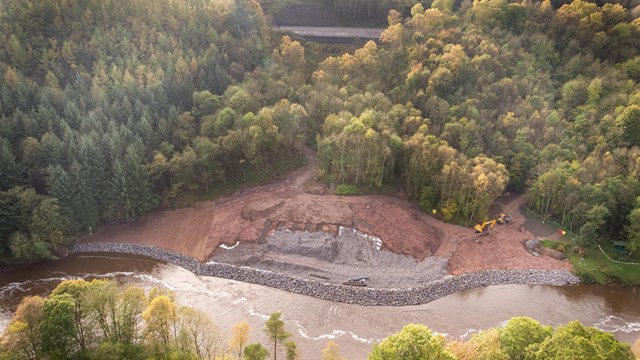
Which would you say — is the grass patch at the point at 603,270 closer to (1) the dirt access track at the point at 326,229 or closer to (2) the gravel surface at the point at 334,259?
(1) the dirt access track at the point at 326,229

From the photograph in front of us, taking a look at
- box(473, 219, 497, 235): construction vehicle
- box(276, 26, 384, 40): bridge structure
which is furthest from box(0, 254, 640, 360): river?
box(276, 26, 384, 40): bridge structure

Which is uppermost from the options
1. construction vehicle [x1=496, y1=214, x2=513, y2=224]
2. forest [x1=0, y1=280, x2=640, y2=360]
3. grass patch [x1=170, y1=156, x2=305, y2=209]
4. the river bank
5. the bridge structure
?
the bridge structure

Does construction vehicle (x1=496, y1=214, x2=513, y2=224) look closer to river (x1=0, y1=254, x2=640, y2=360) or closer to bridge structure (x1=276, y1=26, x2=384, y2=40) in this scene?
river (x1=0, y1=254, x2=640, y2=360)

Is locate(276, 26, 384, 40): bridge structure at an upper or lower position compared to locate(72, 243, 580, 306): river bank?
upper

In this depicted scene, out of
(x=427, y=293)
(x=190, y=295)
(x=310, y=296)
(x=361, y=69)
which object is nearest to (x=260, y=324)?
(x=310, y=296)

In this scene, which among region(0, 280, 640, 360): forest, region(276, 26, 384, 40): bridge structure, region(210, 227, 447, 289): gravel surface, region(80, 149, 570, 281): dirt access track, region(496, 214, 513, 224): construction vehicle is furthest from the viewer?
region(276, 26, 384, 40): bridge structure

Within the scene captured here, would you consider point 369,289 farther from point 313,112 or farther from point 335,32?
point 335,32

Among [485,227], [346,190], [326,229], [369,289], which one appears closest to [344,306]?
[369,289]
